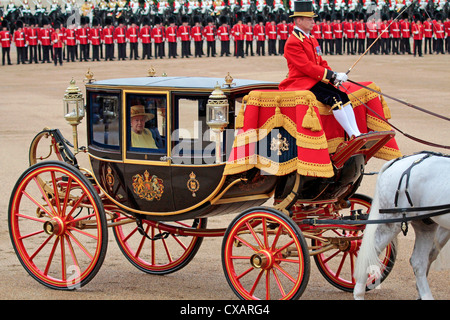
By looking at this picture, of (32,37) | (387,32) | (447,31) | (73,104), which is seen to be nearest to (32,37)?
(32,37)

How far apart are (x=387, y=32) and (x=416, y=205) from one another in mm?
23876

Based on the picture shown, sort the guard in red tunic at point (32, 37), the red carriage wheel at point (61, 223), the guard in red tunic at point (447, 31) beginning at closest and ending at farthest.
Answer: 1. the red carriage wheel at point (61, 223)
2. the guard in red tunic at point (32, 37)
3. the guard in red tunic at point (447, 31)

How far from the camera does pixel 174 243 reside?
7.37 metres

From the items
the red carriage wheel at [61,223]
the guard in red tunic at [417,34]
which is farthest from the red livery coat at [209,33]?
the red carriage wheel at [61,223]

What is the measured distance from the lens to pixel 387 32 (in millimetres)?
28203

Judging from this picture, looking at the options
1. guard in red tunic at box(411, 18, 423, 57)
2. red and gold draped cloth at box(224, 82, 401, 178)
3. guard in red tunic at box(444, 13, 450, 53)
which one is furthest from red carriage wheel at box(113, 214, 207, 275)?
guard in red tunic at box(444, 13, 450, 53)

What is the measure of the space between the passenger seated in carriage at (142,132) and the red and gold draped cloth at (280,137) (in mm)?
734

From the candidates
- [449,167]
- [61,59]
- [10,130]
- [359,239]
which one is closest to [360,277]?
[359,239]

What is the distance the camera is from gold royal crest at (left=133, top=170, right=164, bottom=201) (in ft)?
19.0

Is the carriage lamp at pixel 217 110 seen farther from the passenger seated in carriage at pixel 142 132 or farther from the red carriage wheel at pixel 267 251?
the passenger seated in carriage at pixel 142 132

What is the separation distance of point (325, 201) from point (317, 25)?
24.3 meters

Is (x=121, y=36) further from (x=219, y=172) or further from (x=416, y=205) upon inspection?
(x=416, y=205)

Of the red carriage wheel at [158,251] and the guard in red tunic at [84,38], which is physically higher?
the guard in red tunic at [84,38]

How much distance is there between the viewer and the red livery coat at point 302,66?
18.4 feet
